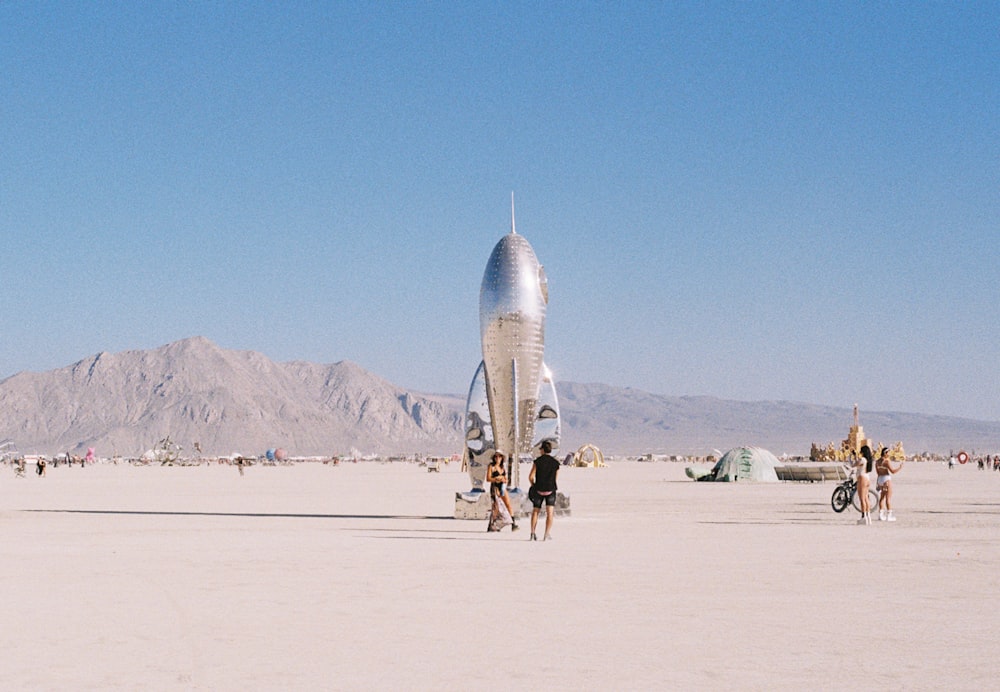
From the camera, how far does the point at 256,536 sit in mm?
23406

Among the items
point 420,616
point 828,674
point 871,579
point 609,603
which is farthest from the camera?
point 871,579

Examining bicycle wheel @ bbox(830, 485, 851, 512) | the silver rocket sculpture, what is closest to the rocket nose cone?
the silver rocket sculpture

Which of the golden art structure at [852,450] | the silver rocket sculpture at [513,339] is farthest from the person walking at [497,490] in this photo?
the golden art structure at [852,450]

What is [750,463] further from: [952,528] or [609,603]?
[609,603]

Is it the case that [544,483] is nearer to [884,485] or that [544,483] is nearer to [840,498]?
[884,485]

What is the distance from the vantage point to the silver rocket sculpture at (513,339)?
28.2m

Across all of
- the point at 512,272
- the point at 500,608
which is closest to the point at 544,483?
the point at 512,272

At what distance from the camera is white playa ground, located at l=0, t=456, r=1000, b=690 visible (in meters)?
9.09

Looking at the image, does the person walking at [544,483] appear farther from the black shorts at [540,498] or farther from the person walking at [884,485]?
the person walking at [884,485]

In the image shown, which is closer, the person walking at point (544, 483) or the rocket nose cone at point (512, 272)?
the person walking at point (544, 483)

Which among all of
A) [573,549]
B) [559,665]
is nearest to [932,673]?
[559,665]

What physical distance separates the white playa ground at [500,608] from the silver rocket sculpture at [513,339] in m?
4.14

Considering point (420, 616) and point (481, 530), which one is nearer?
point (420, 616)

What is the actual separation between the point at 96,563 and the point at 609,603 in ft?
27.9
